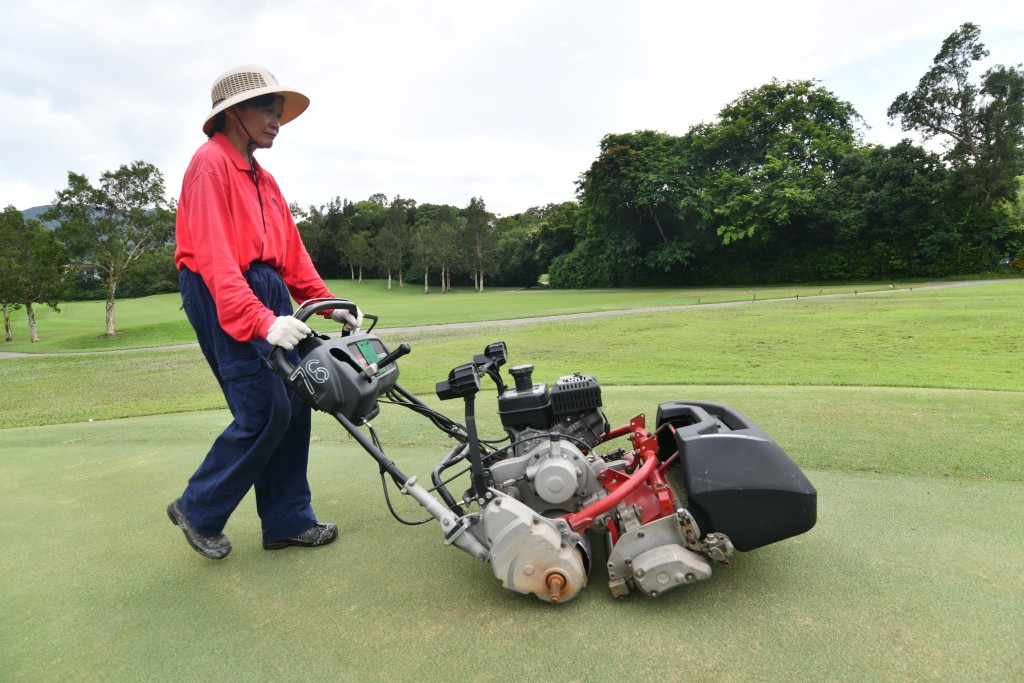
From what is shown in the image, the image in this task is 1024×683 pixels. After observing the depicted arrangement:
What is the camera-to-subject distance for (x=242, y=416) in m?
2.45

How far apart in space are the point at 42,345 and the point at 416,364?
77.7 feet

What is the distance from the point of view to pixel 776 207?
1308 inches

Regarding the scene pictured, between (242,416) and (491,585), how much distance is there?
51.0 inches

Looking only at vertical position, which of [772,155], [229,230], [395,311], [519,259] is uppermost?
[772,155]

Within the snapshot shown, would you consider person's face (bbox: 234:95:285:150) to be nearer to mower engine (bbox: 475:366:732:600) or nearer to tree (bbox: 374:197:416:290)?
mower engine (bbox: 475:366:732:600)

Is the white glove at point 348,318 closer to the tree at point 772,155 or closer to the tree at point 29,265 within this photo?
the tree at point 29,265

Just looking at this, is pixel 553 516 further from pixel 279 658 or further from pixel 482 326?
pixel 482 326

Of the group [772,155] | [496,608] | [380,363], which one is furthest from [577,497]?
[772,155]

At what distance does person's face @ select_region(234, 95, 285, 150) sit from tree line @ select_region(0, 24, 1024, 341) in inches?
1127

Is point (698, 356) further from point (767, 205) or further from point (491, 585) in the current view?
point (767, 205)

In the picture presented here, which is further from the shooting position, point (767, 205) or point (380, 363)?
point (767, 205)

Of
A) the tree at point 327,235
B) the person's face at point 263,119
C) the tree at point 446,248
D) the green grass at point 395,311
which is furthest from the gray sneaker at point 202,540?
the tree at point 327,235

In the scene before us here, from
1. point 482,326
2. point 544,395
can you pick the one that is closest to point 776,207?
point 482,326

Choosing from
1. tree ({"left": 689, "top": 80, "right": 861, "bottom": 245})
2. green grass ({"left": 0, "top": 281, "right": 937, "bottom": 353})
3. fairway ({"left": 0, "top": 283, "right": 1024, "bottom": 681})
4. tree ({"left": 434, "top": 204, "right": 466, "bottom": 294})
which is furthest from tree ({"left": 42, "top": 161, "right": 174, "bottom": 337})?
tree ({"left": 434, "top": 204, "right": 466, "bottom": 294})
